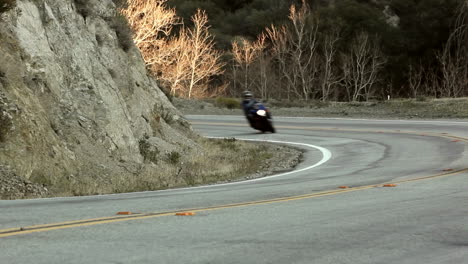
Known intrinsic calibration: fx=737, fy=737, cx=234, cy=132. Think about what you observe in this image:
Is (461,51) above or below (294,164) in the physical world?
above

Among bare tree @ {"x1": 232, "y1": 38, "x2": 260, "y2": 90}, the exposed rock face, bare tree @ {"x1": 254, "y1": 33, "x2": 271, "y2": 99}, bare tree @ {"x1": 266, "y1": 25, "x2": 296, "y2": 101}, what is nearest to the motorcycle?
the exposed rock face

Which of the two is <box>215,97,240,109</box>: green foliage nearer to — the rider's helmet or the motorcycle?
the motorcycle

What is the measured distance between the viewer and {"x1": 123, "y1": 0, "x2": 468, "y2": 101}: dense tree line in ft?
202

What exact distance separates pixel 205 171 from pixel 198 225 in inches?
473

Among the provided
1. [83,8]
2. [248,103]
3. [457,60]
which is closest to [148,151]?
[83,8]

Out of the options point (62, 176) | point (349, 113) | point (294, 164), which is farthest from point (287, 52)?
point (62, 176)

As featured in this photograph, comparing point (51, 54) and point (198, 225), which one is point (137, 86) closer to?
point (51, 54)

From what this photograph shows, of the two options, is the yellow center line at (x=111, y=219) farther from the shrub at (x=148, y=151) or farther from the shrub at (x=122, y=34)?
the shrub at (x=122, y=34)

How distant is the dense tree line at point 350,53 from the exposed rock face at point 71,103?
117 ft

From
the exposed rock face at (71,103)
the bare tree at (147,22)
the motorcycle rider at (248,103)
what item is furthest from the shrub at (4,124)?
the bare tree at (147,22)

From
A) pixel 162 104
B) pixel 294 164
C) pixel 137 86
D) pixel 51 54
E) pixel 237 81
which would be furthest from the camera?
pixel 237 81

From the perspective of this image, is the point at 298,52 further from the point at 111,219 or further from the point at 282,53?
the point at 111,219

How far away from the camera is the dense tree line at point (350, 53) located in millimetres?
61594

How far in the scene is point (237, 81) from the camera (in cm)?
6744
